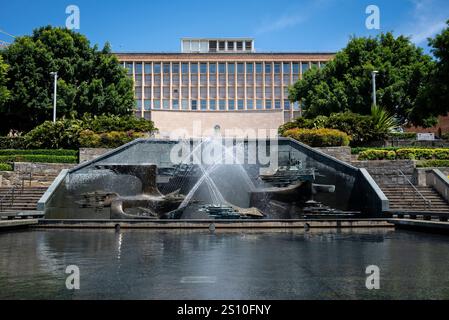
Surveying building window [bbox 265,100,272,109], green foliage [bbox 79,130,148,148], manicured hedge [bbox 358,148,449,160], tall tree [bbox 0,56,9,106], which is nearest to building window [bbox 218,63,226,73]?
building window [bbox 265,100,272,109]

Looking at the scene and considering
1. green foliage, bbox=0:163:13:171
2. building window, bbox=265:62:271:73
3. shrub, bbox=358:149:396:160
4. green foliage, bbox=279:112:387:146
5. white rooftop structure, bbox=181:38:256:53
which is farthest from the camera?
white rooftop structure, bbox=181:38:256:53

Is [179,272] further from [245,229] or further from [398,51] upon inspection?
[398,51]

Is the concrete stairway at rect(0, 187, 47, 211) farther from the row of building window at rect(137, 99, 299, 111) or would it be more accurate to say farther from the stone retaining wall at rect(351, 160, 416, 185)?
the row of building window at rect(137, 99, 299, 111)

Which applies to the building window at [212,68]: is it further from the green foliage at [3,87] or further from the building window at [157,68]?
the green foliage at [3,87]

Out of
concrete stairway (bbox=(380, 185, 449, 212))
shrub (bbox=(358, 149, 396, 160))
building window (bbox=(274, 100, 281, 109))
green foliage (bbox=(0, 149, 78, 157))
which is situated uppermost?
building window (bbox=(274, 100, 281, 109))

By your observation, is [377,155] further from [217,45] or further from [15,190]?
[217,45]

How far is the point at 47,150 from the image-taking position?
29578 millimetres

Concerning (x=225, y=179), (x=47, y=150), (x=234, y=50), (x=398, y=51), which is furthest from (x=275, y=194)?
(x=234, y=50)

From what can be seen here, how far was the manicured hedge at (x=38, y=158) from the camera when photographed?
2756cm

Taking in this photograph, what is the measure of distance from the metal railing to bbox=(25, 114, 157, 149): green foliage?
202 inches

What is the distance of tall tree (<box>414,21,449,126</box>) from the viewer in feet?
102

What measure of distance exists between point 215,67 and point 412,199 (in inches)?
2605

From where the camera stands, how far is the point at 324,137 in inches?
1172

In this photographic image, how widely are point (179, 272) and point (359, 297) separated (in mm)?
3157
